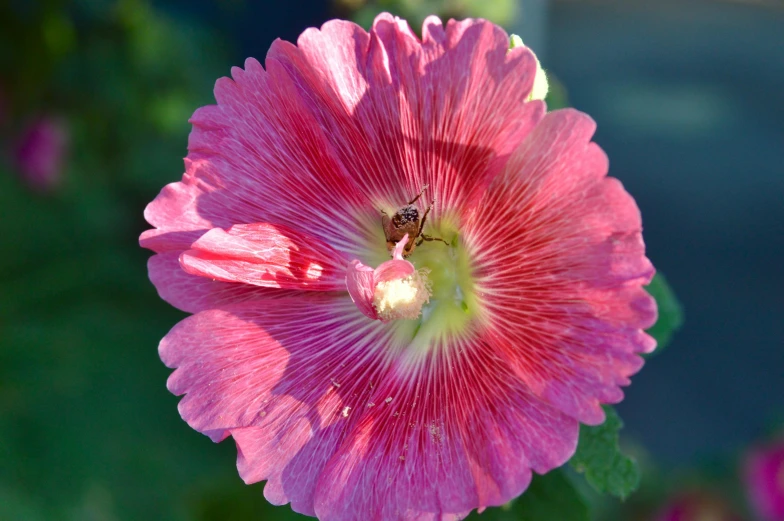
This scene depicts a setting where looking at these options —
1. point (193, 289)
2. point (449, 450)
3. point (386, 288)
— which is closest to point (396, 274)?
point (386, 288)

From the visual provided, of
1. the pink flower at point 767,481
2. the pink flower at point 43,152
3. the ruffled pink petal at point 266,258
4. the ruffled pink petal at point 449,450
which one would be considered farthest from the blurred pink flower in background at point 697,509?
the pink flower at point 43,152

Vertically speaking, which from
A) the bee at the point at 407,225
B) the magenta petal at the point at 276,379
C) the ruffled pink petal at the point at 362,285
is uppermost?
the bee at the point at 407,225

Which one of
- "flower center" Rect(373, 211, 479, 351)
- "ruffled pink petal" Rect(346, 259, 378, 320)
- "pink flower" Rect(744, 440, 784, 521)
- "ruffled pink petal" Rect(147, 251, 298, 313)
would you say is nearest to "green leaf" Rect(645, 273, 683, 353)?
"flower center" Rect(373, 211, 479, 351)

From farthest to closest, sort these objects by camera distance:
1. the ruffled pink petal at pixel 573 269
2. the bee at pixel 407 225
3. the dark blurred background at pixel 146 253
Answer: the dark blurred background at pixel 146 253, the bee at pixel 407 225, the ruffled pink petal at pixel 573 269

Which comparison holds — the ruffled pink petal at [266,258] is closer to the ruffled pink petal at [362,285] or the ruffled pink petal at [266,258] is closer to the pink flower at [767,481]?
the ruffled pink petal at [362,285]

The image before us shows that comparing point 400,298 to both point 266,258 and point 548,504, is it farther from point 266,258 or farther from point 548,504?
point 548,504

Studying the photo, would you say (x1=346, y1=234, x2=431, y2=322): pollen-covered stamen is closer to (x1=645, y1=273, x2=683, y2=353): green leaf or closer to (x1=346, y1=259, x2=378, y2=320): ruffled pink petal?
(x1=346, y1=259, x2=378, y2=320): ruffled pink petal

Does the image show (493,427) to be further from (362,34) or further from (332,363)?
(362,34)
